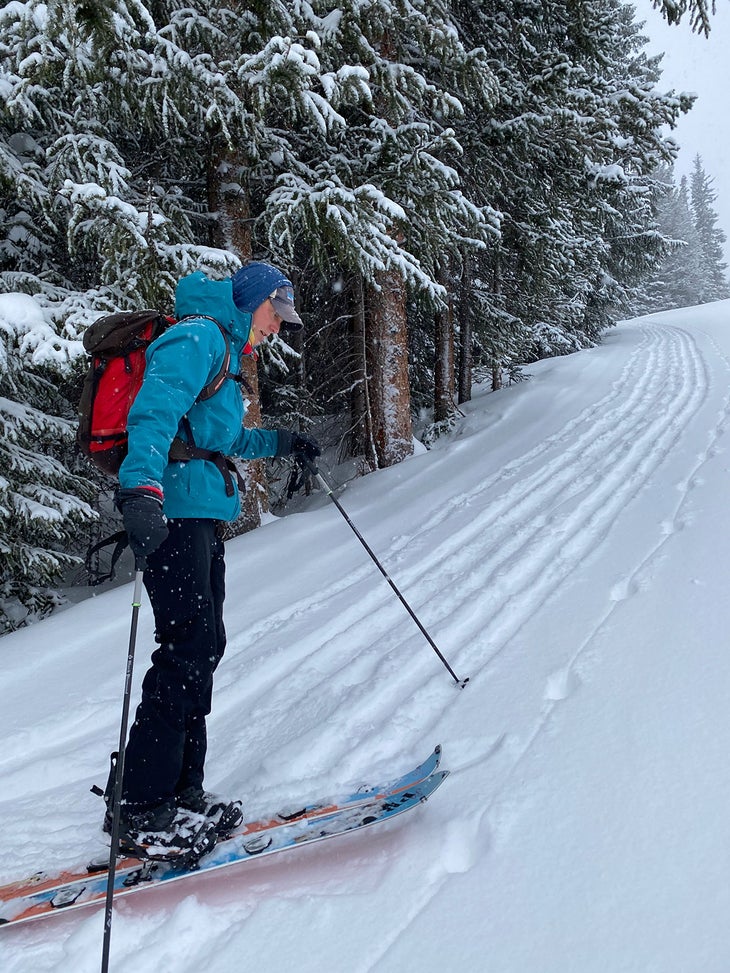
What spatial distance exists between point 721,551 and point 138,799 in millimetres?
4121

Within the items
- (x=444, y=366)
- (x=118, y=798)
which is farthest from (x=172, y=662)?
(x=444, y=366)

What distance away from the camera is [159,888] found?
2.67 metres

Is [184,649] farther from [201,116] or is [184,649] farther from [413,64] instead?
[413,64]

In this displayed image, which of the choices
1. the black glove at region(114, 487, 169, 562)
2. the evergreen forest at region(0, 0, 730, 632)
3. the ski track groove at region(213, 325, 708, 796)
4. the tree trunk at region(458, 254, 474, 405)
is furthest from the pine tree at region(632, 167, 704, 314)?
the black glove at region(114, 487, 169, 562)

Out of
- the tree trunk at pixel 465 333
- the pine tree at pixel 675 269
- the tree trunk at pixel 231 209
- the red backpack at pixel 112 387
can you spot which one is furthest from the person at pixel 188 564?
the pine tree at pixel 675 269

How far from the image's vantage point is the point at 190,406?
260 centimetres

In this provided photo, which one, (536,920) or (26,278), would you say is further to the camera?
(26,278)

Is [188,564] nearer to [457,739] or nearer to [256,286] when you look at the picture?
[256,286]

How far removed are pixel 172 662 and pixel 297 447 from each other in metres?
1.49

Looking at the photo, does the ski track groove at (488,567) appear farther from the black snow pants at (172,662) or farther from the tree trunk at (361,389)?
the tree trunk at (361,389)

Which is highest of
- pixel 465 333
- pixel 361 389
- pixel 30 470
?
pixel 465 333

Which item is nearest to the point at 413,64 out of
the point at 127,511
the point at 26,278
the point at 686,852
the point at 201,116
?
the point at 201,116

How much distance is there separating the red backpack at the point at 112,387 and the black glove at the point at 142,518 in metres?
0.34

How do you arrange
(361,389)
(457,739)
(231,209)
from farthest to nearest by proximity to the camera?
(361,389)
(231,209)
(457,739)
